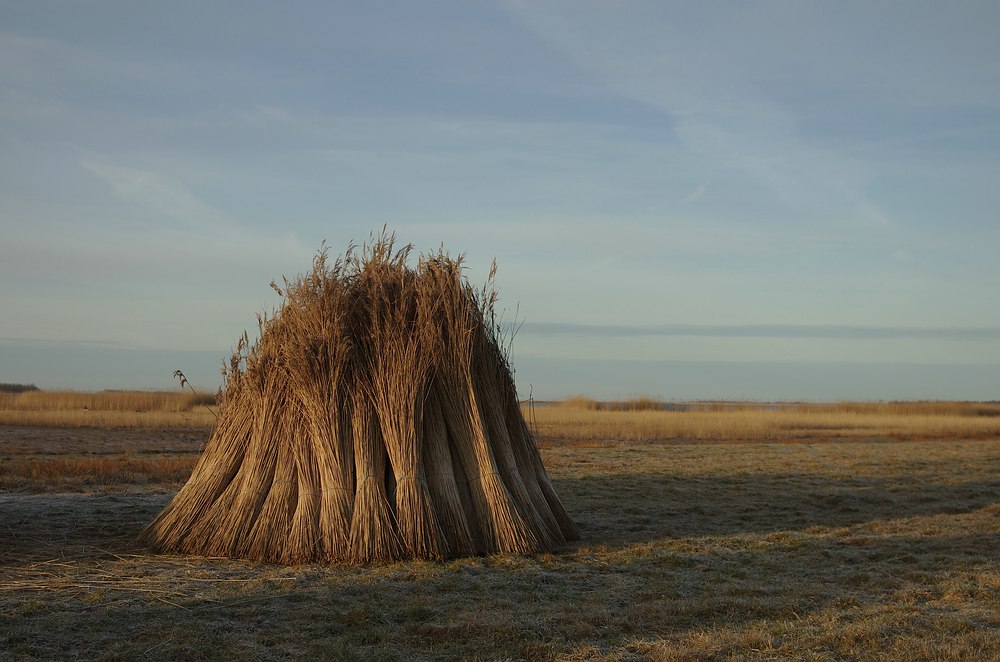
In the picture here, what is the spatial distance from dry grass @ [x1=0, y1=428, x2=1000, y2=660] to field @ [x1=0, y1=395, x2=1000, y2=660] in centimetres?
2

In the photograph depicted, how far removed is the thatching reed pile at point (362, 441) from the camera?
697cm

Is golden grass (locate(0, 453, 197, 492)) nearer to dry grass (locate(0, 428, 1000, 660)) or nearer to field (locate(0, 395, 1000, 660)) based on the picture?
field (locate(0, 395, 1000, 660))

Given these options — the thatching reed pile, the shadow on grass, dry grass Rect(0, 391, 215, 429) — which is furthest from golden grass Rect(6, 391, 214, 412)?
the thatching reed pile

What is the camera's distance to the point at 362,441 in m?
7.12

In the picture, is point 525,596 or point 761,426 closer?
point 525,596

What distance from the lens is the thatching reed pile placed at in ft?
22.9

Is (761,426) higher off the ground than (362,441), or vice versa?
(362,441)

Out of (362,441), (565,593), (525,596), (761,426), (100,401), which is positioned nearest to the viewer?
(525,596)

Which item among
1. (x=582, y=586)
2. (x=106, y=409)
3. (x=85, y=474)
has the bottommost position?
(x=582, y=586)

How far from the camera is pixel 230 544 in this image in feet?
23.0

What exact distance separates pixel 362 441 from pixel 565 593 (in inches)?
86.5

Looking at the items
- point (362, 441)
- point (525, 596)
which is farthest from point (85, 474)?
point (525, 596)

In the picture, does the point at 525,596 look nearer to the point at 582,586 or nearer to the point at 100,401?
the point at 582,586

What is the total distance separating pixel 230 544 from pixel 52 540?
1.73m
